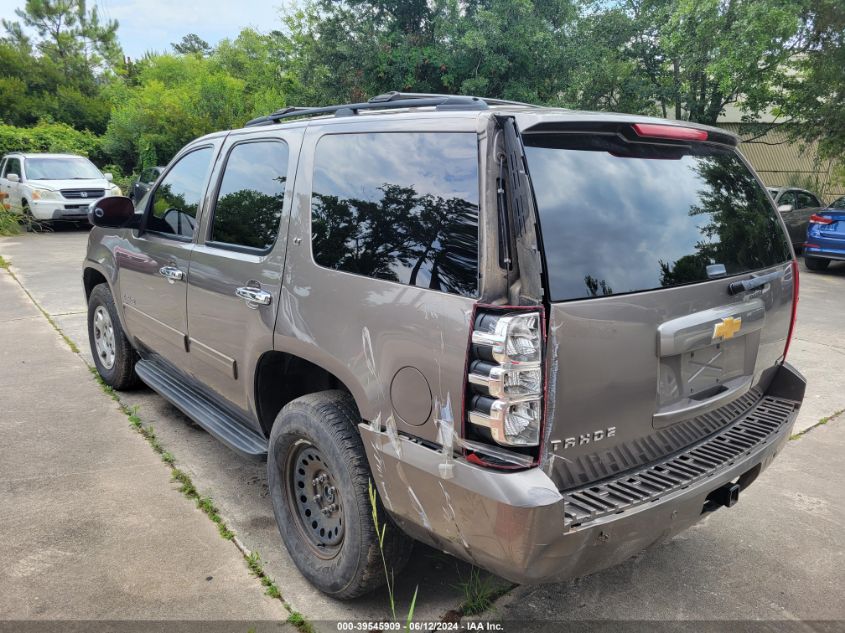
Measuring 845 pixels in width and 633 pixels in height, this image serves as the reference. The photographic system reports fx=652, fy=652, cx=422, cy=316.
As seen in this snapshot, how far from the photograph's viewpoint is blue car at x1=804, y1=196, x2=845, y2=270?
11323 millimetres

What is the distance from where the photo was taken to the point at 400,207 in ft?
7.79

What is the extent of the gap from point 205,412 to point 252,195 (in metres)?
1.29

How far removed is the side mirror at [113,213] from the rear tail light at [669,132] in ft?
11.0

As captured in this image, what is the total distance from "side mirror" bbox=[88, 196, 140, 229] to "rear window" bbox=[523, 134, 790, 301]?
3226 millimetres

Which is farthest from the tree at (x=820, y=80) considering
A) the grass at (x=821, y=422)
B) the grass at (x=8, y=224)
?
the grass at (x=8, y=224)

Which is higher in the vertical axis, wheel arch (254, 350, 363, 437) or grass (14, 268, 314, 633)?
wheel arch (254, 350, 363, 437)

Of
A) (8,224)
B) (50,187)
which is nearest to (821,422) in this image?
(50,187)

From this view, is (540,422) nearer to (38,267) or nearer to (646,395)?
(646,395)

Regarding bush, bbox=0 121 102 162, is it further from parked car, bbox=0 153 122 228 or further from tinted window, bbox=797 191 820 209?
tinted window, bbox=797 191 820 209

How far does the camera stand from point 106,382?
523 cm

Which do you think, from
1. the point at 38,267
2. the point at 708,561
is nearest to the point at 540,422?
the point at 708,561

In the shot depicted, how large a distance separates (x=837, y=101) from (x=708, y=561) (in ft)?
48.5

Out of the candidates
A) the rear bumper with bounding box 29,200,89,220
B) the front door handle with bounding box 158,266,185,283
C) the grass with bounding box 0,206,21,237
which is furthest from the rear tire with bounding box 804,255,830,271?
the grass with bounding box 0,206,21,237

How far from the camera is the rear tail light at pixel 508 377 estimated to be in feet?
6.36
